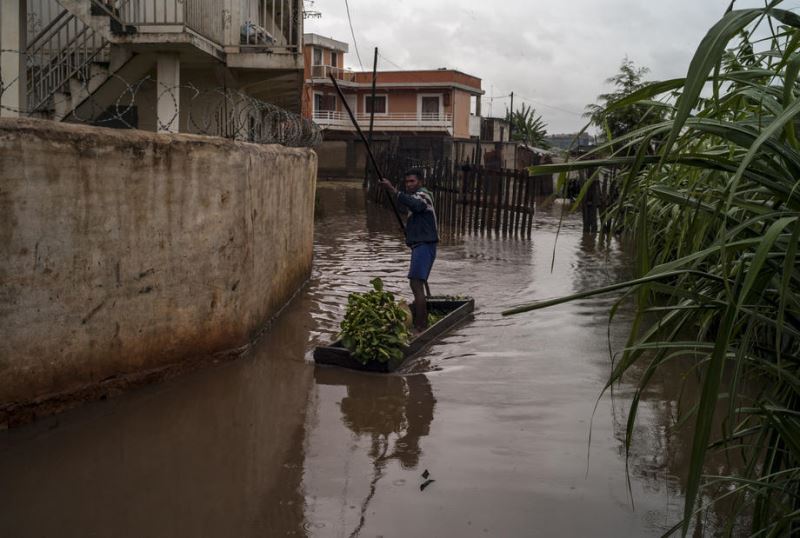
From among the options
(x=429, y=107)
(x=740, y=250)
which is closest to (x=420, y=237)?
(x=740, y=250)

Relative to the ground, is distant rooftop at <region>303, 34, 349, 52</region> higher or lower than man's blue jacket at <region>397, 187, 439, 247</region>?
higher

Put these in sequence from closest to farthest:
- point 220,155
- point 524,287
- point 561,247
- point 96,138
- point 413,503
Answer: point 413,503
point 96,138
point 220,155
point 524,287
point 561,247

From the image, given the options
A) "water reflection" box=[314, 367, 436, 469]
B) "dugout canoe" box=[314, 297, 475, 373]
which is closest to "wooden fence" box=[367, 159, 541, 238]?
"dugout canoe" box=[314, 297, 475, 373]

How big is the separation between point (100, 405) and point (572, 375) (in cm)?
407

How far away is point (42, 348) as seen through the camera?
18.0ft

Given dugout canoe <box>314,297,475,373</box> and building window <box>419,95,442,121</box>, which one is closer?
dugout canoe <box>314,297,475,373</box>

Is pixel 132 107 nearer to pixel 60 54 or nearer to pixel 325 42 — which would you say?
pixel 60 54

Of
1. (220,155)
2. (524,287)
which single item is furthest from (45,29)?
(524,287)

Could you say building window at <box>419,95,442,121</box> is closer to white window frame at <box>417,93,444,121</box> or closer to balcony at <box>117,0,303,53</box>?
white window frame at <box>417,93,444,121</box>

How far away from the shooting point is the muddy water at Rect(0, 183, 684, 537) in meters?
4.38

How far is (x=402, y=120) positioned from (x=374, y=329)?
4124cm

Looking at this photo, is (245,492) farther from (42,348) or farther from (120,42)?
(120,42)

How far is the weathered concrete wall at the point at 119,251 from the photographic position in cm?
533

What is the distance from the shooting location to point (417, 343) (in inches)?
311
